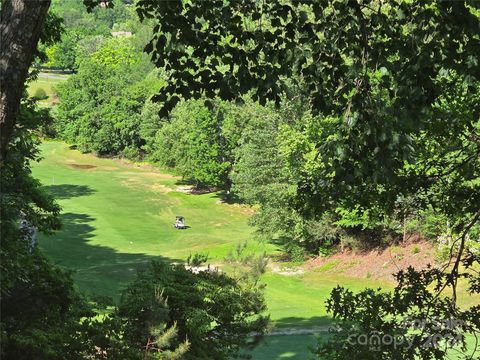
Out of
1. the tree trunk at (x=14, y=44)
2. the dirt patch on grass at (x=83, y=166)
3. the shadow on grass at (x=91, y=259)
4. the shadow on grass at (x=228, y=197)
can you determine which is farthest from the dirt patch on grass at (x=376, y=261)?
the dirt patch on grass at (x=83, y=166)

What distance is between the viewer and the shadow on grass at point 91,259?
99.7 feet

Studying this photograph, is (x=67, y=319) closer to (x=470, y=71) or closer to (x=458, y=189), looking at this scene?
(x=458, y=189)

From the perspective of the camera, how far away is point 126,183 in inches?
2512

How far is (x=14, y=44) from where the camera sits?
13.3 ft

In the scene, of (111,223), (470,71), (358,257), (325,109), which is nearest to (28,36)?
(325,109)

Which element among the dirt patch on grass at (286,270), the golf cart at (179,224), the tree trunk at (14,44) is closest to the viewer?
the tree trunk at (14,44)

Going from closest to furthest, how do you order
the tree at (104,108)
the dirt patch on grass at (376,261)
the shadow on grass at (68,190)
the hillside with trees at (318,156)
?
1. the hillside with trees at (318,156)
2. the dirt patch on grass at (376,261)
3. the shadow on grass at (68,190)
4. the tree at (104,108)

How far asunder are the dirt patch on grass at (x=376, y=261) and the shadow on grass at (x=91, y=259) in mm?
9449

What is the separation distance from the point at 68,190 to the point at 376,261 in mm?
33637

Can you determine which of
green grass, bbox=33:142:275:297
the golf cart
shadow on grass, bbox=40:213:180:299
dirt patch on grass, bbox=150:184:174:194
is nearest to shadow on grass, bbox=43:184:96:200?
green grass, bbox=33:142:275:297

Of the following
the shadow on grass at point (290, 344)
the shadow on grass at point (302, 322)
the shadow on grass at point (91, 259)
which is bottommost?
the shadow on grass at point (91, 259)

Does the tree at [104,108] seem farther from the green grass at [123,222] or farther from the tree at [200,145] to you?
the tree at [200,145]

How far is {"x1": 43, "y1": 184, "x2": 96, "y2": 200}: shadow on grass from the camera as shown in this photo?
56.9 m

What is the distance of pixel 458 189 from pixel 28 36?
495 centimetres
